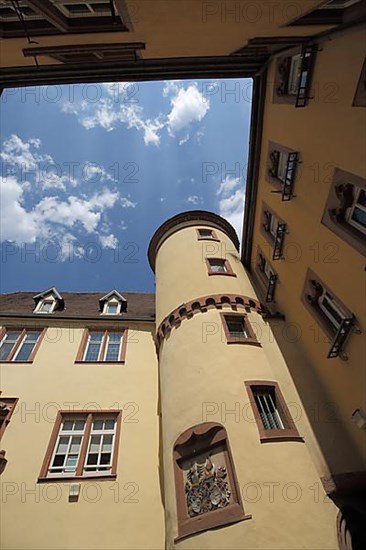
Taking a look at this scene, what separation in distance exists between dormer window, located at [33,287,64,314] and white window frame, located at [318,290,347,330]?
44.0 ft

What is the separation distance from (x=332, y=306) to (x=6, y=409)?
39.2 feet

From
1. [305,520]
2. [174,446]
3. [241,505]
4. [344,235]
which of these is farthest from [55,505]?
[344,235]

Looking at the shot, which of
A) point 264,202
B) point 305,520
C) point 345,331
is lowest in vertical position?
point 305,520

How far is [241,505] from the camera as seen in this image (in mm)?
7227

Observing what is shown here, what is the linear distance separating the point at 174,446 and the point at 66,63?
1334 centimetres

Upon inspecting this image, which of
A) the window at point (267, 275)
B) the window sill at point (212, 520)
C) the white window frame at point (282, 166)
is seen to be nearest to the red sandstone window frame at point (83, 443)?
the window sill at point (212, 520)

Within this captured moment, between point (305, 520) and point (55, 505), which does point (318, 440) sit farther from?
point (55, 505)

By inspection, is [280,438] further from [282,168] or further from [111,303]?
[111,303]

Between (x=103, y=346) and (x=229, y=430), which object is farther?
(x=103, y=346)

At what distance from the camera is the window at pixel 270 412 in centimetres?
863

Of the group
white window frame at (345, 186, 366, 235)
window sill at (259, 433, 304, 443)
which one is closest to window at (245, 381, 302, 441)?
window sill at (259, 433, 304, 443)

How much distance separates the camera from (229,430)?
28.5 ft

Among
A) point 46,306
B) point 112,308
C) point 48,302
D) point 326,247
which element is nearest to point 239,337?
point 326,247

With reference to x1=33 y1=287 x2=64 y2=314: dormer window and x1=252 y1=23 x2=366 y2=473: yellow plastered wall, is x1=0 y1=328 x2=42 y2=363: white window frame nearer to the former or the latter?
x1=33 y1=287 x2=64 y2=314: dormer window
